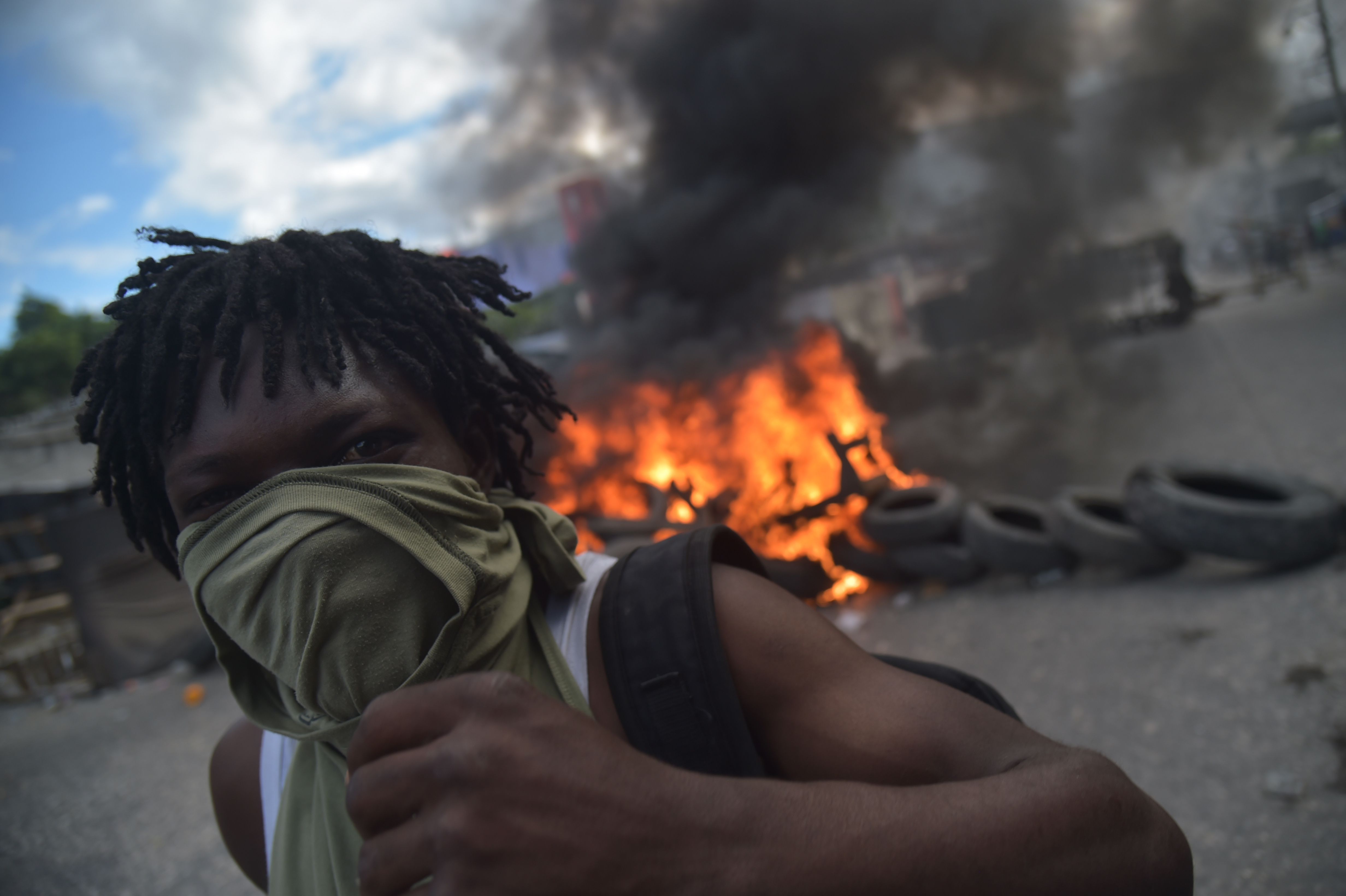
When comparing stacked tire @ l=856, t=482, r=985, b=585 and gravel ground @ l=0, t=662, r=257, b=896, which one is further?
stacked tire @ l=856, t=482, r=985, b=585

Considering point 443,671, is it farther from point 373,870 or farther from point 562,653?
point 373,870

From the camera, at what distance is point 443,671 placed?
110cm

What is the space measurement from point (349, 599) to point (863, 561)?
599 centimetres

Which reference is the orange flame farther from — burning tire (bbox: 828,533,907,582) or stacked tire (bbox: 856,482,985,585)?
stacked tire (bbox: 856,482,985,585)

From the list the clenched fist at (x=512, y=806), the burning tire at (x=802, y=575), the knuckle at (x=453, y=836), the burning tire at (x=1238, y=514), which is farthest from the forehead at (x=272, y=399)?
the burning tire at (x=1238, y=514)

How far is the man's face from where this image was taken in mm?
1156

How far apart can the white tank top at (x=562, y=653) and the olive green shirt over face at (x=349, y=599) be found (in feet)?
0.08

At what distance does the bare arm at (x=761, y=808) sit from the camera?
28.2 inches

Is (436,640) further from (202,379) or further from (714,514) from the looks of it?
(714,514)

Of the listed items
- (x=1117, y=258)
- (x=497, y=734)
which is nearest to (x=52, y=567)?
(x=497, y=734)

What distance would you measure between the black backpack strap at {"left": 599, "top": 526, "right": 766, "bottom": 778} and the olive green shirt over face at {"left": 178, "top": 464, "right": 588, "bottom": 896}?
0.11 meters

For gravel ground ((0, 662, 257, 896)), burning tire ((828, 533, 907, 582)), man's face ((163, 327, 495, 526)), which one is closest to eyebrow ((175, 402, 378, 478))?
man's face ((163, 327, 495, 526))

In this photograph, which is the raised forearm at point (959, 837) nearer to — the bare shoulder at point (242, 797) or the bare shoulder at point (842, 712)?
the bare shoulder at point (842, 712)

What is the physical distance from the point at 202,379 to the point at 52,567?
10.9 m
